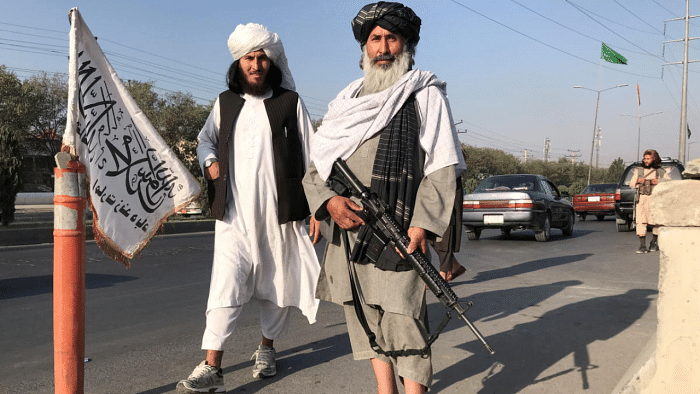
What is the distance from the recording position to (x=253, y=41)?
11.6 feet

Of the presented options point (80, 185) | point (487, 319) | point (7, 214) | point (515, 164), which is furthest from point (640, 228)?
point (515, 164)

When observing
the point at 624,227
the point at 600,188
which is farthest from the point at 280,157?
the point at 600,188

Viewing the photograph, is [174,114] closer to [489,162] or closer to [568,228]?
[568,228]

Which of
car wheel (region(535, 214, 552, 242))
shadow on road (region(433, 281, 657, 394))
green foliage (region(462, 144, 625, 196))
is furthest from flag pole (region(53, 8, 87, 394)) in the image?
green foliage (region(462, 144, 625, 196))

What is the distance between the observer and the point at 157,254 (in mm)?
10805

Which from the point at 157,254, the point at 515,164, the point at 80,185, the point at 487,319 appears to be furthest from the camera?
the point at 515,164

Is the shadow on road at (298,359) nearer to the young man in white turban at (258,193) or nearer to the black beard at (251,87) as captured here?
the young man in white turban at (258,193)

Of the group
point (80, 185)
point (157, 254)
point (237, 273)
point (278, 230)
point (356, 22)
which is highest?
point (356, 22)

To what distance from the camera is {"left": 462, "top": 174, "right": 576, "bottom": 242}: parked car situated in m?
13.2

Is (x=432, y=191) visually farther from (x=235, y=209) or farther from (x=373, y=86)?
(x=235, y=209)

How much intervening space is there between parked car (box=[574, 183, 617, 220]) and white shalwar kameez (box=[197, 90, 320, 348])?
69.6 feet

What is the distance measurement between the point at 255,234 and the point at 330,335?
1.58m

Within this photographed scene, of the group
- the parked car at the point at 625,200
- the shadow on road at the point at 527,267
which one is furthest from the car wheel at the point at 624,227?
the shadow on road at the point at 527,267

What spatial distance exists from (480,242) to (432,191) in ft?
37.7
